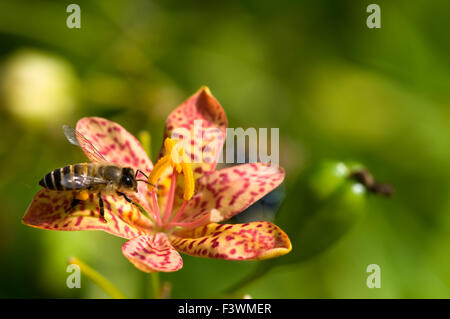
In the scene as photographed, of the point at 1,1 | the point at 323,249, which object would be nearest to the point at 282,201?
the point at 323,249

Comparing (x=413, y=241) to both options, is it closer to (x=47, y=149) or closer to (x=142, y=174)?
(x=142, y=174)

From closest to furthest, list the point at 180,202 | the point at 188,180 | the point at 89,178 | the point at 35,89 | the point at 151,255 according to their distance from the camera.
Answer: the point at 151,255
the point at 89,178
the point at 188,180
the point at 180,202
the point at 35,89

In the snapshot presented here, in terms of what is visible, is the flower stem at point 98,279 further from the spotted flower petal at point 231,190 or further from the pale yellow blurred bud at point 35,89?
the pale yellow blurred bud at point 35,89

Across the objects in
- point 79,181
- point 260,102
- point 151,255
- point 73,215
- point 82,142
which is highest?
point 260,102

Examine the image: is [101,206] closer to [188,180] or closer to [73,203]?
[73,203]

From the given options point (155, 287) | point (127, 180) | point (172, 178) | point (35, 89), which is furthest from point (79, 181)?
point (35, 89)

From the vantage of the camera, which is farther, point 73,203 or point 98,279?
point 98,279
